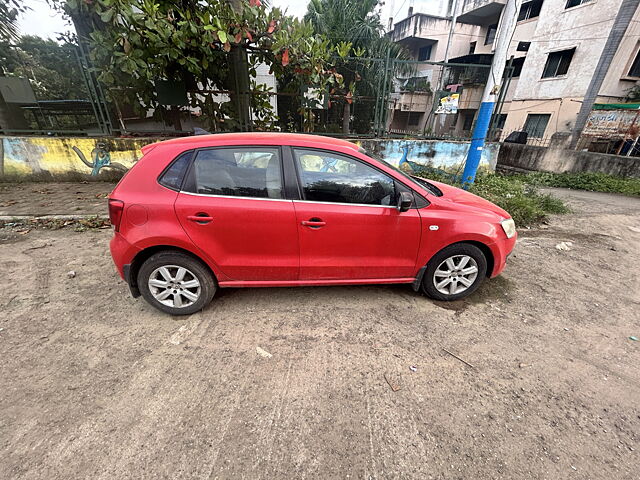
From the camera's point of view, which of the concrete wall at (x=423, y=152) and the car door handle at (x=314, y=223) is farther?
the concrete wall at (x=423, y=152)

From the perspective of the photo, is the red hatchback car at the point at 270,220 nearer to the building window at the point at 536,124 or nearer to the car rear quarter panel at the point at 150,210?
the car rear quarter panel at the point at 150,210

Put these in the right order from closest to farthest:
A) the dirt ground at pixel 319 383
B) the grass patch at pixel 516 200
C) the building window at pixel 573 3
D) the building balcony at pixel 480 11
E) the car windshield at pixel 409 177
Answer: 1. the dirt ground at pixel 319 383
2. the car windshield at pixel 409 177
3. the grass patch at pixel 516 200
4. the building window at pixel 573 3
5. the building balcony at pixel 480 11

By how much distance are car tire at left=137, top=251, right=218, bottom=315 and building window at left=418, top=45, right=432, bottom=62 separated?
2881cm

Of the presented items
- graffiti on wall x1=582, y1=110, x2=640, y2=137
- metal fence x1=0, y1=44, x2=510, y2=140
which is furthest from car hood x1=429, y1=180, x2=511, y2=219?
graffiti on wall x1=582, y1=110, x2=640, y2=137

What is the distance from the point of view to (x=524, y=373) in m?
2.21

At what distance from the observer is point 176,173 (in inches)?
96.6

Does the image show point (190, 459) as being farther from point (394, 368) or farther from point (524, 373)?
point (524, 373)

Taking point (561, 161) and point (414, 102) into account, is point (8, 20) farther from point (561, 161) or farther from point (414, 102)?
point (561, 161)

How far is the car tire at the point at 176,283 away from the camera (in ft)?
8.35

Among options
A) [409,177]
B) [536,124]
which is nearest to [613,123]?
[536,124]

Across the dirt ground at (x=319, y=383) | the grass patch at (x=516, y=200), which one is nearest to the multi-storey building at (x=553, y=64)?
the grass patch at (x=516, y=200)

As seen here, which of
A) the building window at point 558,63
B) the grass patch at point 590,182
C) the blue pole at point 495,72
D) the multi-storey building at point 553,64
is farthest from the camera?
the building window at point 558,63

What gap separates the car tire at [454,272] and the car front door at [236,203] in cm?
142

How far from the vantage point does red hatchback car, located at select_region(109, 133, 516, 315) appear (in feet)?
8.02
